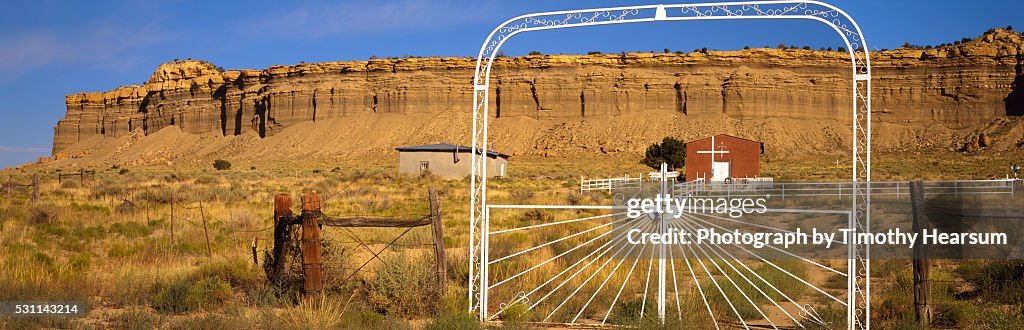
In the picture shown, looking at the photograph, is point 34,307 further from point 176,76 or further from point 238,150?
point 176,76

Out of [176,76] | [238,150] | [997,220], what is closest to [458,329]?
[997,220]

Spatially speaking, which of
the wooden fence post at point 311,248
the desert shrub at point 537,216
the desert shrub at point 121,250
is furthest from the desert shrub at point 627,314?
the desert shrub at point 537,216

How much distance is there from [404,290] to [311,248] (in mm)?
994

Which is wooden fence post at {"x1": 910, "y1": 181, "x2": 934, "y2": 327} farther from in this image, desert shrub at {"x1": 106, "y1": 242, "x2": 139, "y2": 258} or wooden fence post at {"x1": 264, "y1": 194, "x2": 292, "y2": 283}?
desert shrub at {"x1": 106, "y1": 242, "x2": 139, "y2": 258}

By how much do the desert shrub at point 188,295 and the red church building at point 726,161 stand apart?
29007 millimetres

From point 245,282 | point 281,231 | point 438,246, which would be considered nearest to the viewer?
point 438,246

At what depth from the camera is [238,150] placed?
92.8m

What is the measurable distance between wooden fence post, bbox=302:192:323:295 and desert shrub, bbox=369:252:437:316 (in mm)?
647

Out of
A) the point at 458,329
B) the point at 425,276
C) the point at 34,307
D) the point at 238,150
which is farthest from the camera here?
the point at 238,150

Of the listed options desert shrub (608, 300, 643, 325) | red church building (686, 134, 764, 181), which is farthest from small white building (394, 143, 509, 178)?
desert shrub (608, 300, 643, 325)

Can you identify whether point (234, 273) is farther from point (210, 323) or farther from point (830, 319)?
point (830, 319)

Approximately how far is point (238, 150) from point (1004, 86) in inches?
3188

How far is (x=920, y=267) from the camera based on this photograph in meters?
6.82

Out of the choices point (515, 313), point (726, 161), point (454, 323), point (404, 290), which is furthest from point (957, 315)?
point (726, 161)
